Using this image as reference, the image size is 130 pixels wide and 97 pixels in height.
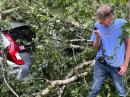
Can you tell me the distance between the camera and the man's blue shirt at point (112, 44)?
5559mm

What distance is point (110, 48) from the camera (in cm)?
566

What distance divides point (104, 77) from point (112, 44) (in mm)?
606

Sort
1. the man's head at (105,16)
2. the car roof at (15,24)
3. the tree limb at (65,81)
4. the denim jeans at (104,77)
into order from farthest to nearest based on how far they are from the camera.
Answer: the car roof at (15,24), the tree limb at (65,81), the denim jeans at (104,77), the man's head at (105,16)

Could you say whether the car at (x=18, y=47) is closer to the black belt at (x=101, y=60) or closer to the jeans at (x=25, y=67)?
the jeans at (x=25, y=67)

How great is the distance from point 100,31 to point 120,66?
579 millimetres

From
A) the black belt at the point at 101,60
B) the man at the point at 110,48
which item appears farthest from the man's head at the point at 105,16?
the black belt at the point at 101,60

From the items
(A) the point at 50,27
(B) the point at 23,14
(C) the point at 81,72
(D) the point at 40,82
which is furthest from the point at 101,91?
(B) the point at 23,14

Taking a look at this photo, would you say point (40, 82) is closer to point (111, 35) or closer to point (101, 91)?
point (101, 91)

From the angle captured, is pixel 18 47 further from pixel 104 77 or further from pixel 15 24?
pixel 104 77

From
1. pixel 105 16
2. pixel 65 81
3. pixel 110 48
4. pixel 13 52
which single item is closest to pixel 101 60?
pixel 110 48

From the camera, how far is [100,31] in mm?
5676

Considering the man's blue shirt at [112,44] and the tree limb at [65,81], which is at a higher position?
the man's blue shirt at [112,44]

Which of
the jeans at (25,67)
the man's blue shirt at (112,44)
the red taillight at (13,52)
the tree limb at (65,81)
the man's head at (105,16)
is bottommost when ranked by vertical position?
the tree limb at (65,81)

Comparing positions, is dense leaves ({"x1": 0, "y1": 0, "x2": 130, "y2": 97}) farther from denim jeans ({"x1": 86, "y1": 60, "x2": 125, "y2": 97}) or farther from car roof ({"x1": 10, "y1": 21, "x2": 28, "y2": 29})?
denim jeans ({"x1": 86, "y1": 60, "x2": 125, "y2": 97})
